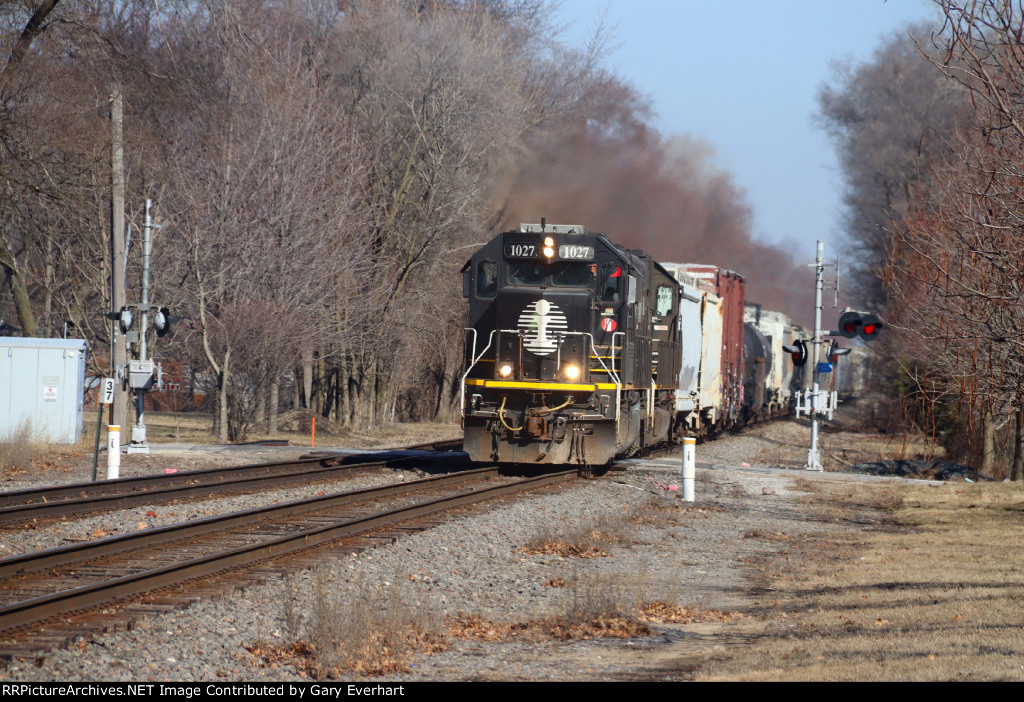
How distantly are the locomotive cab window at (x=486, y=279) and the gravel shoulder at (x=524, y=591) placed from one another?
3.57m

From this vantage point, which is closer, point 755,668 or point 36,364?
point 755,668

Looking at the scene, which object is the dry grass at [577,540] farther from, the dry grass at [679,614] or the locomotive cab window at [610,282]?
the locomotive cab window at [610,282]

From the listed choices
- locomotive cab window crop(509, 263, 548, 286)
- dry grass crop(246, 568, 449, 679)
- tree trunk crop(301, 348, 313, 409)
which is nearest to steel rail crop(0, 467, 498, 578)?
dry grass crop(246, 568, 449, 679)

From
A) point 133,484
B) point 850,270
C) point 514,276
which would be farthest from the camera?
point 850,270

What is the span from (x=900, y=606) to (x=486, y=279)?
1030cm

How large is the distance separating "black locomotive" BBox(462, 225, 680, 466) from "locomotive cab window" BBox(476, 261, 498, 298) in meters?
0.02

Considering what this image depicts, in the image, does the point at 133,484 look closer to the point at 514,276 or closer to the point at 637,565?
the point at 514,276

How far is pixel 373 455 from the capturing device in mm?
24594

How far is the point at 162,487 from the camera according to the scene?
16969 mm

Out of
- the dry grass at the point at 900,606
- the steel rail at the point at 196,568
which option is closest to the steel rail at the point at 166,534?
the steel rail at the point at 196,568

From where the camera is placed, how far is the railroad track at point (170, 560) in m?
8.07

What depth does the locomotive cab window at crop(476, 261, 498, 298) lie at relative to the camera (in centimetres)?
1828
